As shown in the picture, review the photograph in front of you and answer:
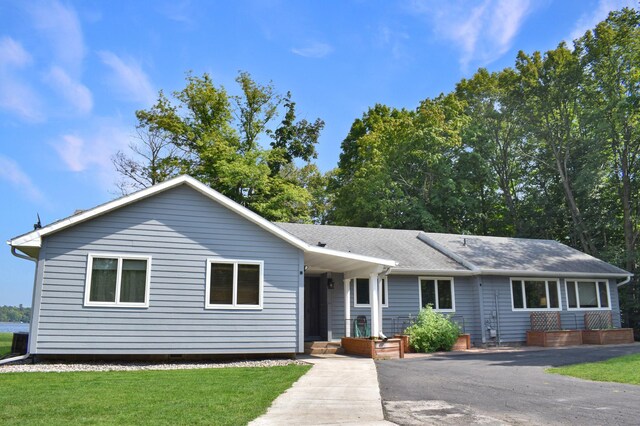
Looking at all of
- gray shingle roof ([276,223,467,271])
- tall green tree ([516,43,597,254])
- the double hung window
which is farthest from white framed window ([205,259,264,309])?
tall green tree ([516,43,597,254])

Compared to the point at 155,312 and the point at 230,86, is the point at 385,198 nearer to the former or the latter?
the point at 230,86

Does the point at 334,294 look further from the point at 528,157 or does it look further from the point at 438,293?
the point at 528,157

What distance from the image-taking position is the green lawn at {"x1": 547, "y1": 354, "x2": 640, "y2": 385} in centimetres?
920

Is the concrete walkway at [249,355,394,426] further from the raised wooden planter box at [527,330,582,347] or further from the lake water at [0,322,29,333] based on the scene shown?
the lake water at [0,322,29,333]

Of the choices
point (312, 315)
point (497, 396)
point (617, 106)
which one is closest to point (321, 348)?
point (312, 315)

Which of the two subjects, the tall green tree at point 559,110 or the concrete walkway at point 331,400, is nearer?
the concrete walkway at point 331,400

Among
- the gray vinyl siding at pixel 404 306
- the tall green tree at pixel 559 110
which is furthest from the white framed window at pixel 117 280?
the tall green tree at pixel 559 110

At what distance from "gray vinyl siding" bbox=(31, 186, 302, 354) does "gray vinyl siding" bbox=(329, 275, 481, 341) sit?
3572mm

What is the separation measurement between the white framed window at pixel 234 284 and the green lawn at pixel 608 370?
6.91 metres

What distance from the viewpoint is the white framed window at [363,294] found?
53.8 feet

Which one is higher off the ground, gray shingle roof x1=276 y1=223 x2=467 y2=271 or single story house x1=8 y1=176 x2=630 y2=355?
gray shingle roof x1=276 y1=223 x2=467 y2=271

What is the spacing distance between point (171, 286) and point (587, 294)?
A: 16.1 m

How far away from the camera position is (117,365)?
11219 mm

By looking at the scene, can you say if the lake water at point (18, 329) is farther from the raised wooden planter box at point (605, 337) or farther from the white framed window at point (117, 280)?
the raised wooden planter box at point (605, 337)
